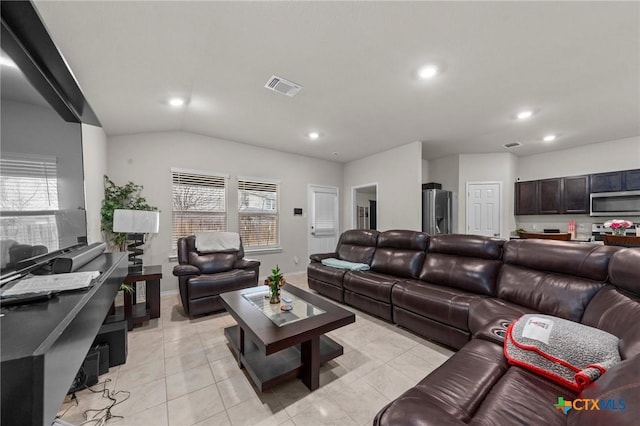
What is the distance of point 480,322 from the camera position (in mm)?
1968

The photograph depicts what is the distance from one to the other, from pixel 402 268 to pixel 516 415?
89.2 inches

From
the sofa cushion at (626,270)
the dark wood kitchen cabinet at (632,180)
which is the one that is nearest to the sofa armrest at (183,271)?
the sofa cushion at (626,270)

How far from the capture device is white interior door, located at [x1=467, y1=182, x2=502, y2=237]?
5277 millimetres

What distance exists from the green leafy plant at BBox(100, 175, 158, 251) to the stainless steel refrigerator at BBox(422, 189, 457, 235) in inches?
193

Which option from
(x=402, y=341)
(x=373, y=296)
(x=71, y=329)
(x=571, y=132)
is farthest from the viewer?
(x=571, y=132)

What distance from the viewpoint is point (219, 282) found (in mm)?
3105

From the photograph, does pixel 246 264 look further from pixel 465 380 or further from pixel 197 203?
pixel 465 380

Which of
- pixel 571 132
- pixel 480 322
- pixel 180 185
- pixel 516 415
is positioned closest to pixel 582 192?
pixel 571 132

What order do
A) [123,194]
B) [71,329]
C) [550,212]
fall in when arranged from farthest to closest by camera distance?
[550,212]
[123,194]
[71,329]

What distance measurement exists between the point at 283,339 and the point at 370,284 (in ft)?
5.41

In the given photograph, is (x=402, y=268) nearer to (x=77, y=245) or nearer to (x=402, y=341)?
(x=402, y=341)

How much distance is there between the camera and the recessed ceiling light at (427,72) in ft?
7.62

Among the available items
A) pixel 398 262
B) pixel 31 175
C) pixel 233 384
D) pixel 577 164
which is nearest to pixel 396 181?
pixel 398 262

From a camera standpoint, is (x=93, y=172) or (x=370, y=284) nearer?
(x=93, y=172)
